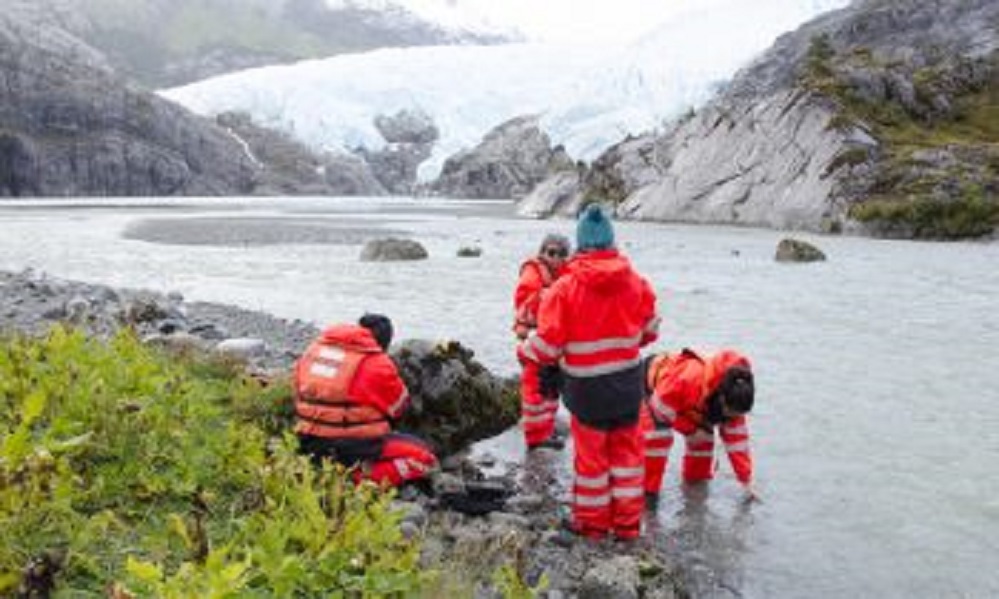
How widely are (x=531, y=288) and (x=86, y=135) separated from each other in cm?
13258

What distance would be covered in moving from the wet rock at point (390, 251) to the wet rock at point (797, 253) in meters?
10.8

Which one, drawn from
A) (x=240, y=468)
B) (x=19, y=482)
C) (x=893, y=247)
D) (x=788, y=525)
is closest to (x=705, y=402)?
(x=788, y=525)

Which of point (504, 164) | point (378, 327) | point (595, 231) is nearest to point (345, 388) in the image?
point (378, 327)

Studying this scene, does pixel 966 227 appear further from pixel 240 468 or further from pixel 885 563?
pixel 240 468

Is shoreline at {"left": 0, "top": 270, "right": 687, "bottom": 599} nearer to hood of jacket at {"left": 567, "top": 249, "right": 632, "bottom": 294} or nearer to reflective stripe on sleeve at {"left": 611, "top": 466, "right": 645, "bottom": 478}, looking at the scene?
reflective stripe on sleeve at {"left": 611, "top": 466, "right": 645, "bottom": 478}

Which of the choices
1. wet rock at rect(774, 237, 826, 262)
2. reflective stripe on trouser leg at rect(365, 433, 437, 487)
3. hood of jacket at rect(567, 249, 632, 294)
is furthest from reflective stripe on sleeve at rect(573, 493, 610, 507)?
wet rock at rect(774, 237, 826, 262)

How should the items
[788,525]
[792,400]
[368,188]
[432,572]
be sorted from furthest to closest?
[368,188] < [792,400] < [788,525] < [432,572]

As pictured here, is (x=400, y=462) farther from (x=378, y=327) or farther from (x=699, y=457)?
(x=699, y=457)

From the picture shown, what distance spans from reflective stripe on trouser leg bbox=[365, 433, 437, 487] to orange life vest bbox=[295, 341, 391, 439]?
223mm

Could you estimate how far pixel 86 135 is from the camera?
130m

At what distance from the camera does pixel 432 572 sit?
4113mm

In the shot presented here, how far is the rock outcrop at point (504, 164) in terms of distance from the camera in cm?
12988

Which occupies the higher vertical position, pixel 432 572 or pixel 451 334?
pixel 432 572

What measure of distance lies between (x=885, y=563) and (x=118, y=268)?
77.4 feet
